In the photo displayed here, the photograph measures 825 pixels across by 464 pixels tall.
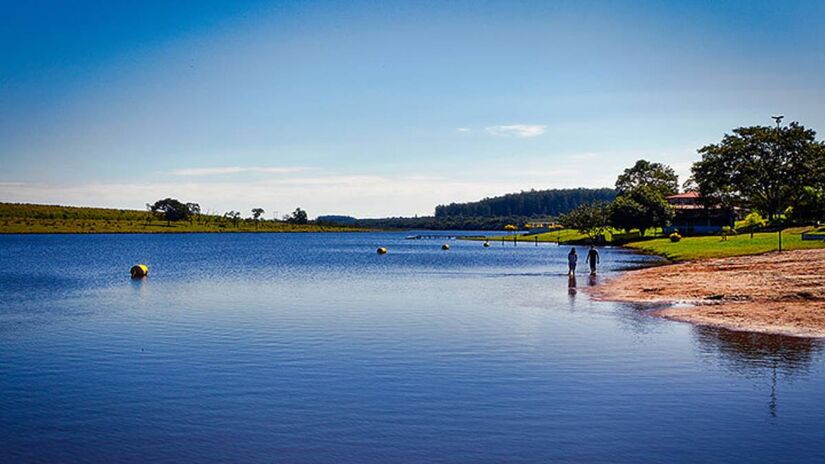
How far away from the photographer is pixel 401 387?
19531mm

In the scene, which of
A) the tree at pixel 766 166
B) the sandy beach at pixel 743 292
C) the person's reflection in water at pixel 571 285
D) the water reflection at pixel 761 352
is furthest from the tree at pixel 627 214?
the water reflection at pixel 761 352

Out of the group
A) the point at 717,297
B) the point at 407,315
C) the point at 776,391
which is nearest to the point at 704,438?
the point at 776,391

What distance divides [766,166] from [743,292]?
95.6 metres

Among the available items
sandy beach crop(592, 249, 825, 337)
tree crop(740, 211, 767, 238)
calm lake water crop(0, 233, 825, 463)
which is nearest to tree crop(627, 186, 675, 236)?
tree crop(740, 211, 767, 238)

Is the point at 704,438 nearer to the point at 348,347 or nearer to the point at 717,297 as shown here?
the point at 348,347

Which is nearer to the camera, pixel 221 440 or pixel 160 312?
pixel 221 440

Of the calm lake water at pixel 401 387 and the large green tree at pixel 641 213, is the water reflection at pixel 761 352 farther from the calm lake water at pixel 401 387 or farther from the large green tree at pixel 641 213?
the large green tree at pixel 641 213

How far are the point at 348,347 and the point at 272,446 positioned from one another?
11.4m

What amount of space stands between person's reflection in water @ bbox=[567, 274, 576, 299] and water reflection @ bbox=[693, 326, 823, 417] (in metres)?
16.7

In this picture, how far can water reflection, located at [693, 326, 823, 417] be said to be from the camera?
66.9ft

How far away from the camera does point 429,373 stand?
21.3 meters

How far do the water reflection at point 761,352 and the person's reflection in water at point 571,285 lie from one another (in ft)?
54.9

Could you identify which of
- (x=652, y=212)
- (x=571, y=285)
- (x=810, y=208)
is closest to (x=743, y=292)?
(x=571, y=285)

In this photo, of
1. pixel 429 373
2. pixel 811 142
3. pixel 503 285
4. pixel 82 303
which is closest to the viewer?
pixel 429 373
